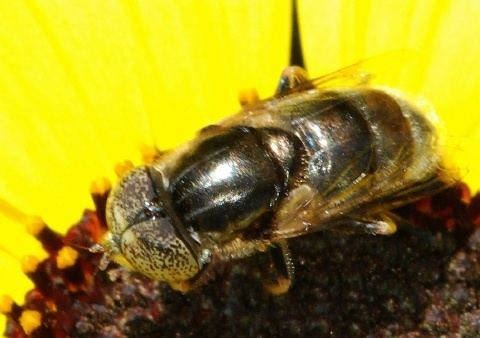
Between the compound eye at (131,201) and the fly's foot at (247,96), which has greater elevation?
the compound eye at (131,201)

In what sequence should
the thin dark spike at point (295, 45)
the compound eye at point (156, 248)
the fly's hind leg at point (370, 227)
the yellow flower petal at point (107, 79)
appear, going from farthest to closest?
1. the thin dark spike at point (295, 45)
2. the yellow flower petal at point (107, 79)
3. the fly's hind leg at point (370, 227)
4. the compound eye at point (156, 248)

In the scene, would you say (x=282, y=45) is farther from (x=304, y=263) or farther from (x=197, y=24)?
(x=304, y=263)

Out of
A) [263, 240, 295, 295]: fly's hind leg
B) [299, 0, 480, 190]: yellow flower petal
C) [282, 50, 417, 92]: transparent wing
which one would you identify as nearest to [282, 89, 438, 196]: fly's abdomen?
[282, 50, 417, 92]: transparent wing

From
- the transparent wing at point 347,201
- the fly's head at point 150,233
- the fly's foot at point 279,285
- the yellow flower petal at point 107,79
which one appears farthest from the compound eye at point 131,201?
the yellow flower petal at point 107,79

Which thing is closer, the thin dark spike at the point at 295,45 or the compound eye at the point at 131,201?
the compound eye at the point at 131,201

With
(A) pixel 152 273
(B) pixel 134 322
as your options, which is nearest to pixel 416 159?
(A) pixel 152 273

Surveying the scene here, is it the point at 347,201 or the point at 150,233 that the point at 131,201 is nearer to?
the point at 150,233

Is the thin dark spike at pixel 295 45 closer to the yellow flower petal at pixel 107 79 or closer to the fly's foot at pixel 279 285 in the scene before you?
the yellow flower petal at pixel 107 79

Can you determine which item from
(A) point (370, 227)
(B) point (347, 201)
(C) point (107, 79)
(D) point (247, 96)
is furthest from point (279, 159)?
(C) point (107, 79)
